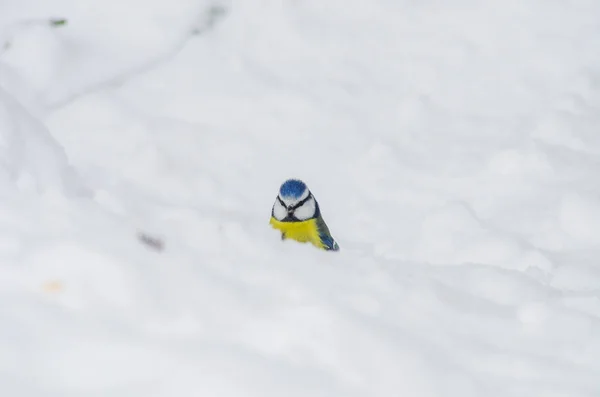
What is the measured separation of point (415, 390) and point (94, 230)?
87 centimetres

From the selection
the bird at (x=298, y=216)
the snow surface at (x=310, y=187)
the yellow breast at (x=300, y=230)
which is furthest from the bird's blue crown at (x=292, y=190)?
the snow surface at (x=310, y=187)

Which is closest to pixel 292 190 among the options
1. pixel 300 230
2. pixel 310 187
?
pixel 300 230

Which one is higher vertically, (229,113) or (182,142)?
(229,113)

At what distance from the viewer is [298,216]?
3.70 metres

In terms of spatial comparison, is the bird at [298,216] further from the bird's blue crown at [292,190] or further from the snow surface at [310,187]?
the snow surface at [310,187]

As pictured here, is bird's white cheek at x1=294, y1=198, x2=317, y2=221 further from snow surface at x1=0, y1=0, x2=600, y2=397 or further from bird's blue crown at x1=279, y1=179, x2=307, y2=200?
snow surface at x1=0, y1=0, x2=600, y2=397

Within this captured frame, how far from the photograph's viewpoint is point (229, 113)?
14.8 feet

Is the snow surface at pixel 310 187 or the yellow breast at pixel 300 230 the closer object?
the snow surface at pixel 310 187

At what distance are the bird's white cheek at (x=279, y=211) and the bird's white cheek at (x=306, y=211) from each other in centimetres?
6

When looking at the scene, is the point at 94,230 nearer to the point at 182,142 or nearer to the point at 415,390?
the point at 415,390

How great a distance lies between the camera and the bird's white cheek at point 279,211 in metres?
3.70

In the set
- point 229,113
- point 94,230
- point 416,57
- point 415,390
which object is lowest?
point 415,390

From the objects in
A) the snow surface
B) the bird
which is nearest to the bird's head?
the bird

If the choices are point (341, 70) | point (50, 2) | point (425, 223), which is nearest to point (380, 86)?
point (341, 70)
